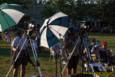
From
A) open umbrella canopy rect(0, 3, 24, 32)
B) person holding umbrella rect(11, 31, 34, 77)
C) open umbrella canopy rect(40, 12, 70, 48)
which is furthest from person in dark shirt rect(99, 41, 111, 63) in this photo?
open umbrella canopy rect(0, 3, 24, 32)

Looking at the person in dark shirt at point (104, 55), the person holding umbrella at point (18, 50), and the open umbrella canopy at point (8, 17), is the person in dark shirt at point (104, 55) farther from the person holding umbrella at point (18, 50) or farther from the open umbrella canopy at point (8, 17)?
the open umbrella canopy at point (8, 17)

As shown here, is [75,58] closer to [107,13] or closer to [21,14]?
[21,14]

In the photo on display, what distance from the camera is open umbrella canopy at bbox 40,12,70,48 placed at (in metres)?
15.2

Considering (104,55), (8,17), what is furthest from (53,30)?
(104,55)

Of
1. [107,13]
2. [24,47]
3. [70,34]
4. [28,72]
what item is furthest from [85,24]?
[107,13]

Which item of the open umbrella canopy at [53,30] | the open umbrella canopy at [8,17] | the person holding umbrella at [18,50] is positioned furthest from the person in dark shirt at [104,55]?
the open umbrella canopy at [8,17]

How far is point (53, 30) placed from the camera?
15.3 metres

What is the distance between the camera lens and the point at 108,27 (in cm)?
8706

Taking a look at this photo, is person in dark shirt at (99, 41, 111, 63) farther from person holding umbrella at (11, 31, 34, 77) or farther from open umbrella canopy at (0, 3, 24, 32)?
open umbrella canopy at (0, 3, 24, 32)

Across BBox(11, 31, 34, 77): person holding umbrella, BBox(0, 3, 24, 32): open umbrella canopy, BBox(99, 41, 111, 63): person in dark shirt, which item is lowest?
BBox(99, 41, 111, 63): person in dark shirt

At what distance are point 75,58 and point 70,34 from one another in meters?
0.90

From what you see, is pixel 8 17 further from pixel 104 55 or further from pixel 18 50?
pixel 104 55

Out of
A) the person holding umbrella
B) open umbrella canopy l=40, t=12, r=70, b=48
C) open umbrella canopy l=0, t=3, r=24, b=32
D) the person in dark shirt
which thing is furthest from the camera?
the person in dark shirt

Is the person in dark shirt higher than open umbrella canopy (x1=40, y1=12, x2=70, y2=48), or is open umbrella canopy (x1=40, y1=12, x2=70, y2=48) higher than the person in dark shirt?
open umbrella canopy (x1=40, y1=12, x2=70, y2=48)
